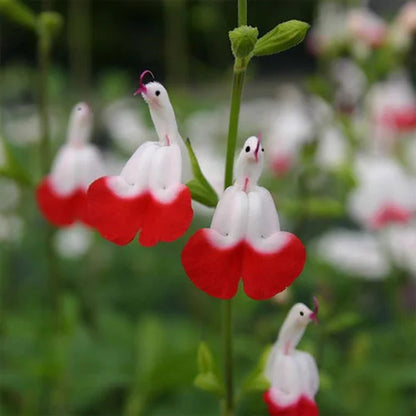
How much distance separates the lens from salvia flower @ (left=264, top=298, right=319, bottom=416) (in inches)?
31.4

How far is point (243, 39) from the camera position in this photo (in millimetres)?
720

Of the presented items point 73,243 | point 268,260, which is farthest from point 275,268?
point 73,243

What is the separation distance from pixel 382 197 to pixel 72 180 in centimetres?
80

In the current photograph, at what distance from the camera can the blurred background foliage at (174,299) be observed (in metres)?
1.23

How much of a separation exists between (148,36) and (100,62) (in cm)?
43

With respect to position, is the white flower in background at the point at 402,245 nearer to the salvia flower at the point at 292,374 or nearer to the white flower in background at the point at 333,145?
the white flower in background at the point at 333,145

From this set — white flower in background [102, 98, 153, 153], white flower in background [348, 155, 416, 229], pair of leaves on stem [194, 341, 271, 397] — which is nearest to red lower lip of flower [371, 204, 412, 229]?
white flower in background [348, 155, 416, 229]

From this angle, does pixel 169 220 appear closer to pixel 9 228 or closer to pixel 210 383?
pixel 210 383

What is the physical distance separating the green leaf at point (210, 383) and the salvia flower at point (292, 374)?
0.05 meters

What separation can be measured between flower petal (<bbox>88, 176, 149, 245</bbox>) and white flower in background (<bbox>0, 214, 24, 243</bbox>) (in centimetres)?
98

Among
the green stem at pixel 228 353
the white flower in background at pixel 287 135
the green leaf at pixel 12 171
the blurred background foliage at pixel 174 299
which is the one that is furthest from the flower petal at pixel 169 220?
the white flower in background at pixel 287 135

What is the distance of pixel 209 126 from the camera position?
2.34 metres

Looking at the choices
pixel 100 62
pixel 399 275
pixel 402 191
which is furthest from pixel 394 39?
pixel 100 62

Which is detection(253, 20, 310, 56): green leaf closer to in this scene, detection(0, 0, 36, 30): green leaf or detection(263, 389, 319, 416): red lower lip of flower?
detection(263, 389, 319, 416): red lower lip of flower
